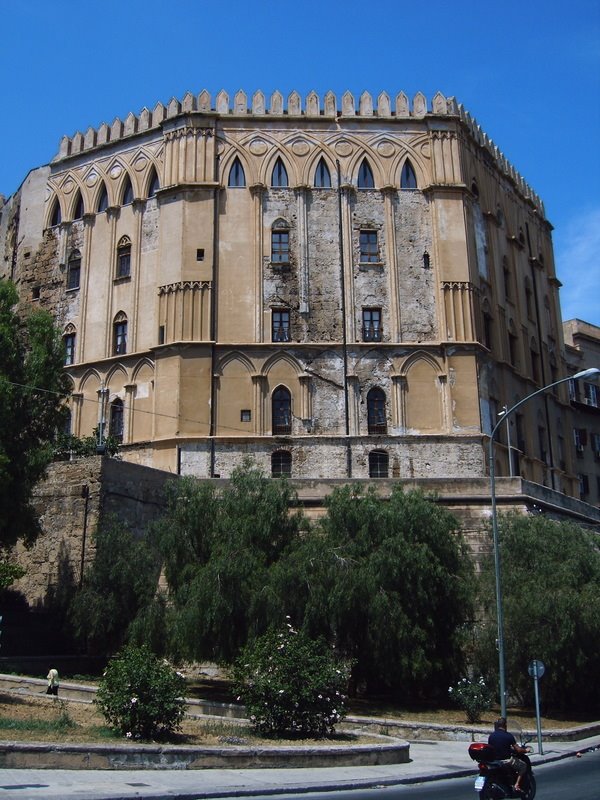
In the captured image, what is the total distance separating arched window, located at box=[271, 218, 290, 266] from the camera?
38469mm

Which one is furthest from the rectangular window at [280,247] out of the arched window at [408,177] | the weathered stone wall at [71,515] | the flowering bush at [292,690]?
the flowering bush at [292,690]

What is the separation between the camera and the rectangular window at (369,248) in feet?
127

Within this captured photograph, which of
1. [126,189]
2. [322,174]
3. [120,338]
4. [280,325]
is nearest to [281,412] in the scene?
[280,325]

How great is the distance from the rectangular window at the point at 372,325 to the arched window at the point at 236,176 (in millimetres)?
7808

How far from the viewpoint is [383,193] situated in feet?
129

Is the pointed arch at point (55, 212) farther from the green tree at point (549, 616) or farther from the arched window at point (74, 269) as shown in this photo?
the green tree at point (549, 616)

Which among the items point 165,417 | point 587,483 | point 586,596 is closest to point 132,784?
point 586,596

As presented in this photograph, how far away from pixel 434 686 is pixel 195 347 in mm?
18288

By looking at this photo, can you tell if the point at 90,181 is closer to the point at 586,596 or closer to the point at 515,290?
the point at 515,290

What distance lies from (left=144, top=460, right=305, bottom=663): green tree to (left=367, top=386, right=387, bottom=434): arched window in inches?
478

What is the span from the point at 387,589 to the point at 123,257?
2348 cm

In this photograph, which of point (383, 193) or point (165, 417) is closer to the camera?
point (165, 417)

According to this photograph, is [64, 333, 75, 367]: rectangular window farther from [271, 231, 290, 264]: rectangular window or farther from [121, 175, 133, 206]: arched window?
[271, 231, 290, 264]: rectangular window

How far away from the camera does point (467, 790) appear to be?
13.0 meters
